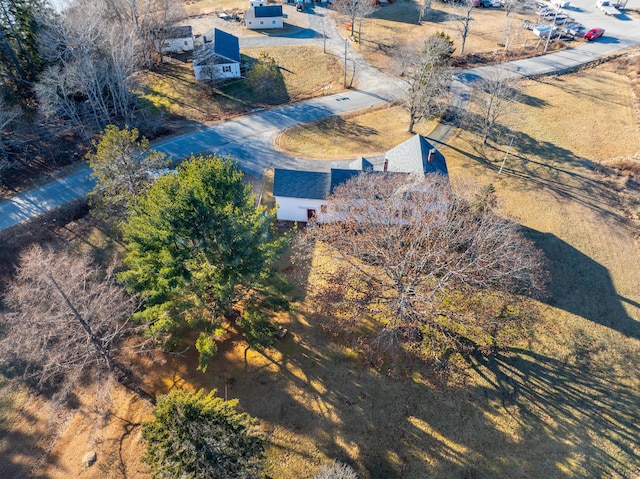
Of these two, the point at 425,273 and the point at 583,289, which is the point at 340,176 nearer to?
the point at 425,273

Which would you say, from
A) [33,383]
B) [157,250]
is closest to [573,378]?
[157,250]

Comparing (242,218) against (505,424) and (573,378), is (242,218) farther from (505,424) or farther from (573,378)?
(573,378)

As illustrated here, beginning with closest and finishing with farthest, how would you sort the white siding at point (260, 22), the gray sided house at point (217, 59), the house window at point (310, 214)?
1. the house window at point (310, 214)
2. the gray sided house at point (217, 59)
3. the white siding at point (260, 22)

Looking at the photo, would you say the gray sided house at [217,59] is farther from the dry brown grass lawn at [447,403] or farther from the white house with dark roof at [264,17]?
the dry brown grass lawn at [447,403]

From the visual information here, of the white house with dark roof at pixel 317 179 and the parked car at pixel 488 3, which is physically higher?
the parked car at pixel 488 3

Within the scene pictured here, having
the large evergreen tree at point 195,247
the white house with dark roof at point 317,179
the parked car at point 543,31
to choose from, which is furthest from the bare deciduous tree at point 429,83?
the large evergreen tree at point 195,247

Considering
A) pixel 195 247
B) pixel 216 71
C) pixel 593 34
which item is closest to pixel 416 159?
pixel 195 247

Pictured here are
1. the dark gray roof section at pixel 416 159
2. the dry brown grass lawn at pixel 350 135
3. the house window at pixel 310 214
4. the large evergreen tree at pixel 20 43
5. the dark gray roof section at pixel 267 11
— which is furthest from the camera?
the dark gray roof section at pixel 267 11

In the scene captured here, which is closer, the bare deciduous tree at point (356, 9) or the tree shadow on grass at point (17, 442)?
the tree shadow on grass at point (17, 442)
